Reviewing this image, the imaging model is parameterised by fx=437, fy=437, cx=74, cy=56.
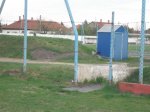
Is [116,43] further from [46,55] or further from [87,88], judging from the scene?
[87,88]

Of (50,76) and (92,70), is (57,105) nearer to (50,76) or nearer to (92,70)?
(92,70)

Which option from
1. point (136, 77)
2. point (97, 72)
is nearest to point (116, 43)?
point (97, 72)

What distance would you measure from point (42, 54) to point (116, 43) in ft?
16.2

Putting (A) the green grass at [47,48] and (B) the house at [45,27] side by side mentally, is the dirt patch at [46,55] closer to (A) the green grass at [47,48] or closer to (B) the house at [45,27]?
(A) the green grass at [47,48]

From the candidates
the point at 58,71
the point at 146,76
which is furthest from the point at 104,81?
the point at 58,71

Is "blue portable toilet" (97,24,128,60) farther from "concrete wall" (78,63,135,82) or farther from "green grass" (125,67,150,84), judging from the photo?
"green grass" (125,67,150,84)

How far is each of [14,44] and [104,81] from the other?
59.5ft

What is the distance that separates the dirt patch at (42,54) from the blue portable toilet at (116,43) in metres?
3.62

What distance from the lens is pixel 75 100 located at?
34.0 feet

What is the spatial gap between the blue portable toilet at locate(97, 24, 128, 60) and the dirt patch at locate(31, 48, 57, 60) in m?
3.62

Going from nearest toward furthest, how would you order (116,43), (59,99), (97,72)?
(59,99), (97,72), (116,43)

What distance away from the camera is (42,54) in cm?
2869

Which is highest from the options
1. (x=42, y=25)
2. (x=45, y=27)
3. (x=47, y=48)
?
(x=42, y=25)

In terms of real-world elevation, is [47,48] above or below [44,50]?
above
